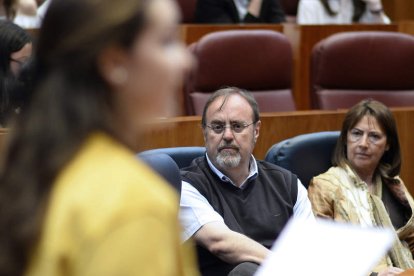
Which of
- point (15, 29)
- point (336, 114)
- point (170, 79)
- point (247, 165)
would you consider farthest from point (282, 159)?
point (170, 79)

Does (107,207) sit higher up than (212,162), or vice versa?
(107,207)

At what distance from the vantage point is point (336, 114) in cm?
215

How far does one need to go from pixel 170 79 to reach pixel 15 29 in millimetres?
1541

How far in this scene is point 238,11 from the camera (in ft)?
9.82

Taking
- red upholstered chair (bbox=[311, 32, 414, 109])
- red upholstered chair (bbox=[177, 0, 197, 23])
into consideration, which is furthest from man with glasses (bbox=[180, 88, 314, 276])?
red upholstered chair (bbox=[177, 0, 197, 23])

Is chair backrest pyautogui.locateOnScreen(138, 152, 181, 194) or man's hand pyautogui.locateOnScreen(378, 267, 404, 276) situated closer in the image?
chair backrest pyautogui.locateOnScreen(138, 152, 181, 194)

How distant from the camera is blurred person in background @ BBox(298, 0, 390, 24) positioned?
123 inches

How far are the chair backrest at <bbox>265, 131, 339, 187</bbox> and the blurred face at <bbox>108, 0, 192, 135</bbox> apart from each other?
138 centimetres

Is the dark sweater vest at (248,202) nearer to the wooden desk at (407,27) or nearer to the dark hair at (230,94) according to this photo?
the dark hair at (230,94)

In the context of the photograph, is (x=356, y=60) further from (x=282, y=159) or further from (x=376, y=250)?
(x=376, y=250)

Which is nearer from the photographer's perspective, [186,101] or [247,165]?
[247,165]

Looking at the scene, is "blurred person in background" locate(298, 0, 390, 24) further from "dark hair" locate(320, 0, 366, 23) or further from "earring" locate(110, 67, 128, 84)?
"earring" locate(110, 67, 128, 84)

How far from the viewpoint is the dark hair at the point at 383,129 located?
1.94 meters

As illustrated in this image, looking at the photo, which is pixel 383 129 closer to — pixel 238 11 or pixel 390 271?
pixel 390 271
